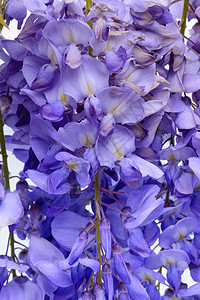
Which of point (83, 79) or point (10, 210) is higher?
point (83, 79)

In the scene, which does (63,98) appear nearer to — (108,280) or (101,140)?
(101,140)

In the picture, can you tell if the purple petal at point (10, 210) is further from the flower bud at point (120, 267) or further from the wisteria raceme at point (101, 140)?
the flower bud at point (120, 267)

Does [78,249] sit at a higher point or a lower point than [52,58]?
lower

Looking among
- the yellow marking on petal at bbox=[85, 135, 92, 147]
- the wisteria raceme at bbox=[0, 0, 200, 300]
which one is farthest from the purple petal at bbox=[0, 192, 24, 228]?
the yellow marking on petal at bbox=[85, 135, 92, 147]

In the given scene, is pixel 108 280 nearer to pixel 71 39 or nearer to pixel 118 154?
pixel 118 154

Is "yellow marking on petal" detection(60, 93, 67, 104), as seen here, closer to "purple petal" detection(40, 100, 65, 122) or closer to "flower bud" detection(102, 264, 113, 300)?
"purple petal" detection(40, 100, 65, 122)

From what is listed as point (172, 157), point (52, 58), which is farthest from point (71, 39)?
point (172, 157)

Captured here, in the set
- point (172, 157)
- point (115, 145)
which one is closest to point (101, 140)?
point (115, 145)

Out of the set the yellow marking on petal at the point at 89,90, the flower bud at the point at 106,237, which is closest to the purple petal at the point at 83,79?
the yellow marking on petal at the point at 89,90

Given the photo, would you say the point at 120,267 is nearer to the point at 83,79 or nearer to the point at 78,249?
the point at 78,249
